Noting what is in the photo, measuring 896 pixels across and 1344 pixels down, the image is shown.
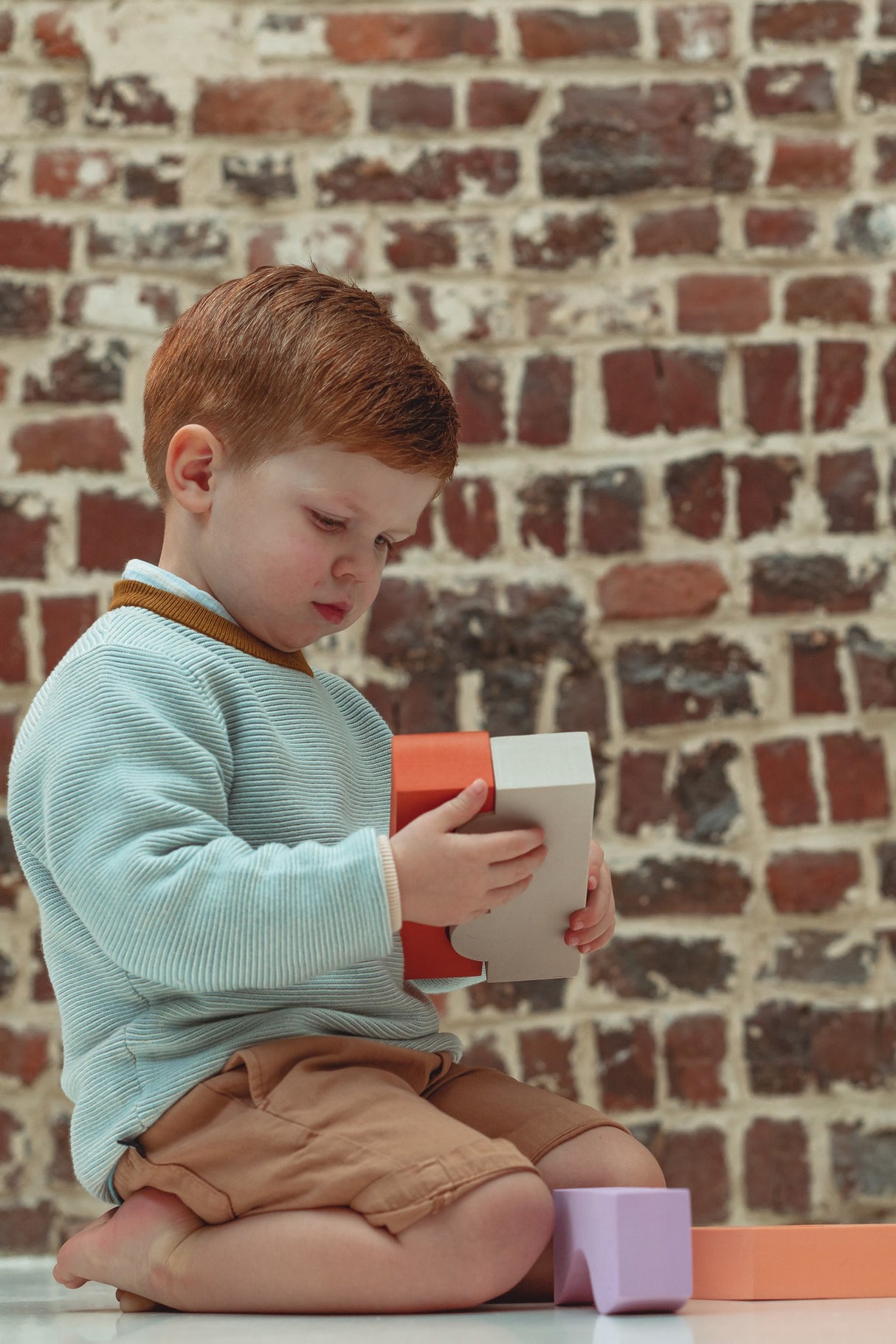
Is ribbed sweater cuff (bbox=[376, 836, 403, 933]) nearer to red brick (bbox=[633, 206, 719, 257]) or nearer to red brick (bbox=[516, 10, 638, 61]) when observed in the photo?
red brick (bbox=[633, 206, 719, 257])

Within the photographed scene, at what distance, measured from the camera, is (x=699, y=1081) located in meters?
1.84

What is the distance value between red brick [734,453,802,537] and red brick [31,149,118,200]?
100 centimetres

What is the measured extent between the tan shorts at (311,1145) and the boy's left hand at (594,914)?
7.5 inches

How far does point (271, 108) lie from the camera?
200 centimetres

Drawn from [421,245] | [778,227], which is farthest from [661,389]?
[421,245]

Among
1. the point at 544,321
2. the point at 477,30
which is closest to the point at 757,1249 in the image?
the point at 544,321

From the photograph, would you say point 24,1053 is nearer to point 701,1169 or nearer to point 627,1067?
point 627,1067

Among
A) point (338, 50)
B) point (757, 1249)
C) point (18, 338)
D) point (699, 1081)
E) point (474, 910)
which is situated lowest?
point (699, 1081)

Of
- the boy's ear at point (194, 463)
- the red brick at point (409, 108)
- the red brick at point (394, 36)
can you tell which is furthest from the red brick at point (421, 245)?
the boy's ear at point (194, 463)

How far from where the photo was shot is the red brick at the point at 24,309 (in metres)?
1.96

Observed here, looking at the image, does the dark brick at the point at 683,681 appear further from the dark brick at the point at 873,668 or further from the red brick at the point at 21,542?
the red brick at the point at 21,542

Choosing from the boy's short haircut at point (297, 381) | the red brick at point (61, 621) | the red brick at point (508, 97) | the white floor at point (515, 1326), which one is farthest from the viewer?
the red brick at point (508, 97)

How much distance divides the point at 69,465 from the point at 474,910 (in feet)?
3.97

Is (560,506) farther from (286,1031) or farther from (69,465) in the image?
(286,1031)
